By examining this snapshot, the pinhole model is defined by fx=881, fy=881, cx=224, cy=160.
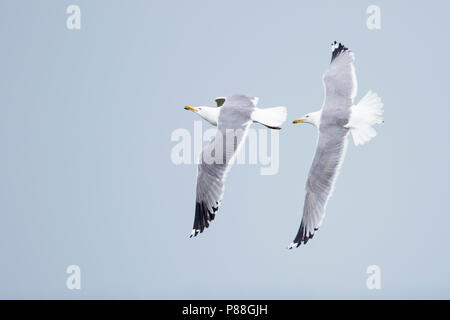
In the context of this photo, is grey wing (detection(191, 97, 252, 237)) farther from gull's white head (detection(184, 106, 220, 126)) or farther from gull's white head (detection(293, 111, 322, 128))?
gull's white head (detection(293, 111, 322, 128))

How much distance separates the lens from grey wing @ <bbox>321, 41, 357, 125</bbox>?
22.5 ft

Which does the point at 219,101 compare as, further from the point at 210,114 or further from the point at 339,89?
the point at 339,89

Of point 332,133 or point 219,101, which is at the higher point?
point 219,101

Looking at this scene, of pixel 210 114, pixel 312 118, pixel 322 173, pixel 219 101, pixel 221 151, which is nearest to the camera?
pixel 322 173

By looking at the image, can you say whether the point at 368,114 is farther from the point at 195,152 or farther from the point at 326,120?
the point at 195,152

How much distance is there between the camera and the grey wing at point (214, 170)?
271 inches

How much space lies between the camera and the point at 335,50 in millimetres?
7402

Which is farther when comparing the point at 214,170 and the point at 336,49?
the point at 336,49

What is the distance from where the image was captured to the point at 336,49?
24.3ft

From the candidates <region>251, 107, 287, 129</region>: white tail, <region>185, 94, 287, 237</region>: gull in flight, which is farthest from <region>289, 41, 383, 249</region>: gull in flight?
<region>185, 94, 287, 237</region>: gull in flight

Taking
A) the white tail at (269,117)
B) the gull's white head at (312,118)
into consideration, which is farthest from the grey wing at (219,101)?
the gull's white head at (312,118)

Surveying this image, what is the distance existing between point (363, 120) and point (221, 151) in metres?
1.13

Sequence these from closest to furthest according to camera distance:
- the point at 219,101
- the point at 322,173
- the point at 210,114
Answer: the point at 322,173
the point at 210,114
the point at 219,101

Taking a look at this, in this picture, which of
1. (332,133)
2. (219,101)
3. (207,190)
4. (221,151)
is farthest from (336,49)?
(207,190)
